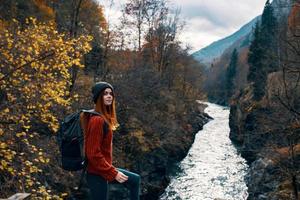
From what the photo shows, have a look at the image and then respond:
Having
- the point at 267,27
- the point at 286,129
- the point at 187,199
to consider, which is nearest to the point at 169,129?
the point at 187,199

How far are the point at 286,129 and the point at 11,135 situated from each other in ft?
36.8

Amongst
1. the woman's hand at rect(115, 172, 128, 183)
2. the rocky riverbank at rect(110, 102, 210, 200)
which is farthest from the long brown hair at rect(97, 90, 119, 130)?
the rocky riverbank at rect(110, 102, 210, 200)

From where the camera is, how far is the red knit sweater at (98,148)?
5266 mm

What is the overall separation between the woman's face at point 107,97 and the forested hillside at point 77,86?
13.7ft

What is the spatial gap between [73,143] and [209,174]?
25.9 metres

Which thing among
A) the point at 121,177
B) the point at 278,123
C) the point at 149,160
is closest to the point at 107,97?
the point at 121,177

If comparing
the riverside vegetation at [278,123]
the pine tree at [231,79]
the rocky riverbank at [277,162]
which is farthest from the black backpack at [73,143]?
the pine tree at [231,79]

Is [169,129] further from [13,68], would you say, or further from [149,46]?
[13,68]

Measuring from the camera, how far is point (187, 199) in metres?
23.6

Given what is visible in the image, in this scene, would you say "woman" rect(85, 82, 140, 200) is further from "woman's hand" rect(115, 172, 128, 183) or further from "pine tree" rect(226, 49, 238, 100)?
"pine tree" rect(226, 49, 238, 100)

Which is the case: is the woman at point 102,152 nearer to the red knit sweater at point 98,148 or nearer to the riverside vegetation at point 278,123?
the red knit sweater at point 98,148

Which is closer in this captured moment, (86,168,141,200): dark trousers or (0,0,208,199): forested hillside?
(86,168,141,200): dark trousers

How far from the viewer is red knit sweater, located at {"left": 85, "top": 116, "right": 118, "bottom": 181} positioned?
527cm

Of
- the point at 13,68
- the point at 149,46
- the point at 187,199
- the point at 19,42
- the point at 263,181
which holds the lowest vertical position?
the point at 187,199
